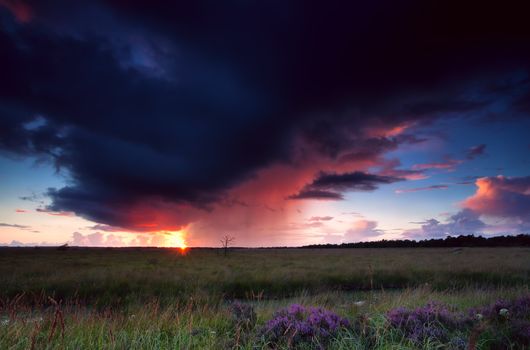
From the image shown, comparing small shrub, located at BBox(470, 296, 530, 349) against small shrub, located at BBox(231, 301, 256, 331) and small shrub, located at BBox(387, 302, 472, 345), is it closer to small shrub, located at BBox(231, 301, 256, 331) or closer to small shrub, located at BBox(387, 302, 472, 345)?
small shrub, located at BBox(387, 302, 472, 345)

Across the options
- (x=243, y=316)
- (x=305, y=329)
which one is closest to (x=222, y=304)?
(x=243, y=316)

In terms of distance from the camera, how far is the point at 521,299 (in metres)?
7.72

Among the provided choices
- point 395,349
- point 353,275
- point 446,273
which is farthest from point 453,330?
point 446,273

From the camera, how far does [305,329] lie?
556cm

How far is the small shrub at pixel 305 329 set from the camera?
539 cm

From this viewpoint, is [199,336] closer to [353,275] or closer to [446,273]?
[353,275]

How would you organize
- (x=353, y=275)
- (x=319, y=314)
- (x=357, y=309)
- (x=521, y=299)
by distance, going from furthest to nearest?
(x=353, y=275) → (x=357, y=309) → (x=521, y=299) → (x=319, y=314)

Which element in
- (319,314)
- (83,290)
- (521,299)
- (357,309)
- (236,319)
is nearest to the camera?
(319,314)

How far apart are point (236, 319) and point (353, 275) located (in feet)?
71.0

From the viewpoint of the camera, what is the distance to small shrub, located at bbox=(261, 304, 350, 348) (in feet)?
17.7

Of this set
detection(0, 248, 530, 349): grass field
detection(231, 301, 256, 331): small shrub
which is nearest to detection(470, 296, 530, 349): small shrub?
detection(0, 248, 530, 349): grass field

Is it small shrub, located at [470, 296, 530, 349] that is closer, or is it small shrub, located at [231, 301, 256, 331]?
small shrub, located at [470, 296, 530, 349]

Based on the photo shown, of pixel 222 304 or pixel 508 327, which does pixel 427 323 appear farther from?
pixel 222 304

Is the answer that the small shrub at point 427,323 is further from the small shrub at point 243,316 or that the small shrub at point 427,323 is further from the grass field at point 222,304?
the small shrub at point 243,316
